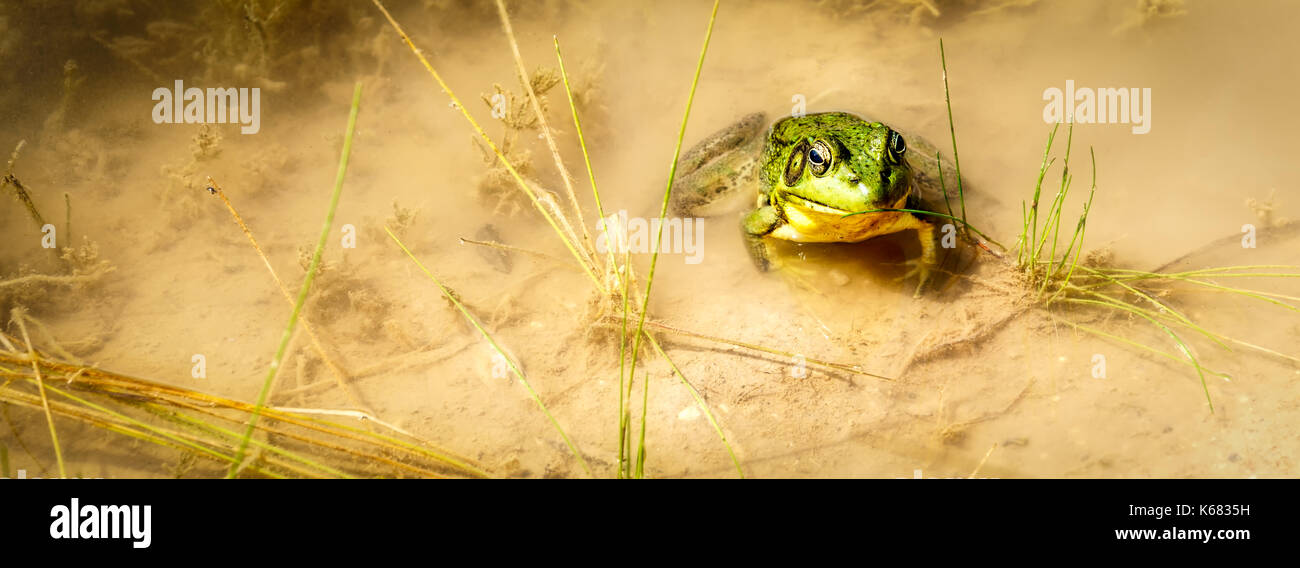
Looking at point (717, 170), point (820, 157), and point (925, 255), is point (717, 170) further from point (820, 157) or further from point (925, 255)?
point (925, 255)

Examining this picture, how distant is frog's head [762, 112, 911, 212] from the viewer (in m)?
3.47

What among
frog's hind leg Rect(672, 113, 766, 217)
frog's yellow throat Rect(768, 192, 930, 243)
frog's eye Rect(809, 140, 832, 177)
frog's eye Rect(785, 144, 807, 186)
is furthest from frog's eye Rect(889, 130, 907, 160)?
frog's hind leg Rect(672, 113, 766, 217)

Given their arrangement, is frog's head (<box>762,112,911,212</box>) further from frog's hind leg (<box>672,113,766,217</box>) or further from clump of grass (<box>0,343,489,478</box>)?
clump of grass (<box>0,343,489,478</box>)

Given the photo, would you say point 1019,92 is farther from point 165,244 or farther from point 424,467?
point 165,244

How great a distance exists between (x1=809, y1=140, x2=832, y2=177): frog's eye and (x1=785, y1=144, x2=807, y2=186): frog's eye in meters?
0.14

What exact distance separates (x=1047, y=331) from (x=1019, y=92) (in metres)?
2.70

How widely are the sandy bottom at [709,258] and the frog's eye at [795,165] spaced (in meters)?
0.66

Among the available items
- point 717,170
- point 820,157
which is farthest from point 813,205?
point 717,170

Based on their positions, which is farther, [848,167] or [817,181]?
[817,181]

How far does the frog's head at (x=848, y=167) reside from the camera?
137 inches

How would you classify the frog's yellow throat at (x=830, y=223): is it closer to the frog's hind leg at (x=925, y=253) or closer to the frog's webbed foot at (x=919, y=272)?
the frog's hind leg at (x=925, y=253)

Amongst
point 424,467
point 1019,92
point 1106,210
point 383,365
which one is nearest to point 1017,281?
point 1106,210

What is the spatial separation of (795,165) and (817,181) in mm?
320

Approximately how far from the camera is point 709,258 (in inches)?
176
